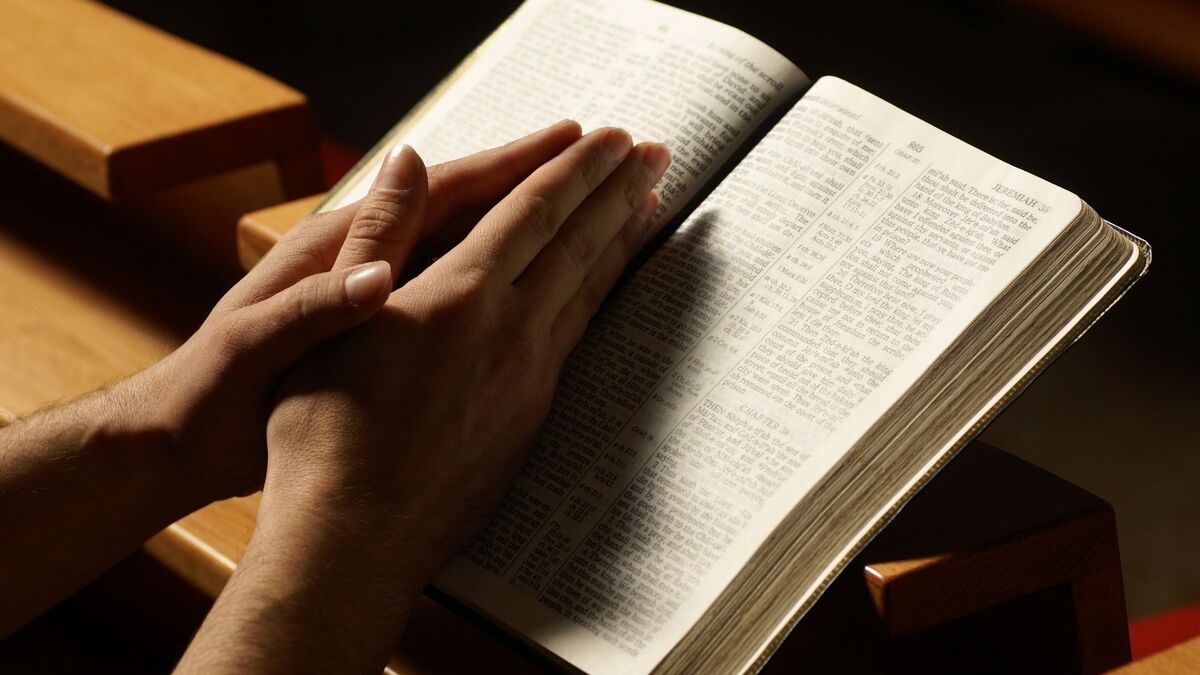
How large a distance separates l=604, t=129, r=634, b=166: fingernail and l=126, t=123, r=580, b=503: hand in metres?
0.03

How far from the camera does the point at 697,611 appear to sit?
1.89ft

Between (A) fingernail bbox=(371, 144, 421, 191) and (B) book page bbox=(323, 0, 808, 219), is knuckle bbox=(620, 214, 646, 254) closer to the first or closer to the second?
(B) book page bbox=(323, 0, 808, 219)

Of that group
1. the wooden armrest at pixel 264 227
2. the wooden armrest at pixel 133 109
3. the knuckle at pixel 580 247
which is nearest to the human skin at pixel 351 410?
the knuckle at pixel 580 247

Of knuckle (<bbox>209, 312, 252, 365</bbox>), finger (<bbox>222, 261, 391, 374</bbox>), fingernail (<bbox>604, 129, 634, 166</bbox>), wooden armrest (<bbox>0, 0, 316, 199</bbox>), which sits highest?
fingernail (<bbox>604, 129, 634, 166</bbox>)

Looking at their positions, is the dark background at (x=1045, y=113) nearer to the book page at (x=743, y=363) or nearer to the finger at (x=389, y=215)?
the book page at (x=743, y=363)

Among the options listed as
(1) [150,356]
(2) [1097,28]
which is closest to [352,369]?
(1) [150,356]

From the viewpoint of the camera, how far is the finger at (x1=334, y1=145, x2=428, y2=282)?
0.68m

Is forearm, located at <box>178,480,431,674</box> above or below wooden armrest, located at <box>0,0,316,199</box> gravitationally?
above

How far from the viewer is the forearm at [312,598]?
56 centimetres

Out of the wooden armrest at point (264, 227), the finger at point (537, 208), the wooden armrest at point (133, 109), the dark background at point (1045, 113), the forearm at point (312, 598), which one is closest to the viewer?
the forearm at point (312, 598)

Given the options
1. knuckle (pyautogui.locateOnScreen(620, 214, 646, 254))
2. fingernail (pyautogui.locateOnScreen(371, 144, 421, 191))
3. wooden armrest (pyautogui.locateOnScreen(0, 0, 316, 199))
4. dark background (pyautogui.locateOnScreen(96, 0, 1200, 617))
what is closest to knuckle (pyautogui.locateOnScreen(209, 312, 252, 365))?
fingernail (pyautogui.locateOnScreen(371, 144, 421, 191))

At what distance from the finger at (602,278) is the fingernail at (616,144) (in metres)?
0.03

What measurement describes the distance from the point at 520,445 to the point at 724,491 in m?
0.12

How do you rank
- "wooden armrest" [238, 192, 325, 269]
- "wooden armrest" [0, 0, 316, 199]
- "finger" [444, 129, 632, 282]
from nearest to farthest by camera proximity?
1. "finger" [444, 129, 632, 282]
2. "wooden armrest" [238, 192, 325, 269]
3. "wooden armrest" [0, 0, 316, 199]
